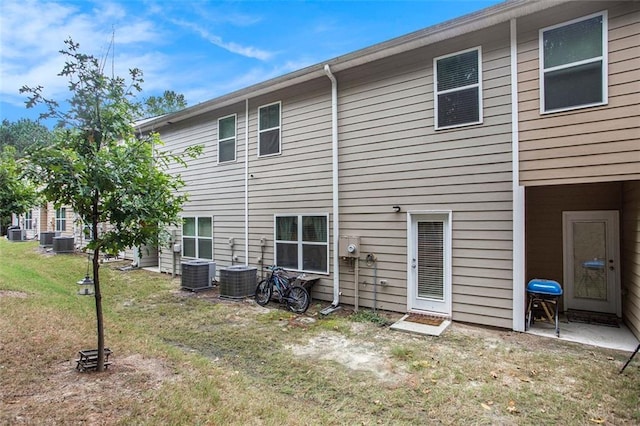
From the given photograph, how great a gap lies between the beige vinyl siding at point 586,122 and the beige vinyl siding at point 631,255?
61cm

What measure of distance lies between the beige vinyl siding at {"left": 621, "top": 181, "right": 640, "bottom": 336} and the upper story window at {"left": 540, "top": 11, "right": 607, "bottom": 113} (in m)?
1.43

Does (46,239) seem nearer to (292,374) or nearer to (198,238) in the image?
(198,238)

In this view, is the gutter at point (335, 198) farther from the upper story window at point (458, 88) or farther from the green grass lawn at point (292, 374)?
the upper story window at point (458, 88)

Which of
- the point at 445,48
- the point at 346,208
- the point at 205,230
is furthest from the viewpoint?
the point at 205,230

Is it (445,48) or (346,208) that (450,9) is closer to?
(445,48)

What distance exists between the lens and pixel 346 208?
6.96 metres

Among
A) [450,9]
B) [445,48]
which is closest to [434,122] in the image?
[445,48]

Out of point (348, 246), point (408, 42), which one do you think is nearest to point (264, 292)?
point (348, 246)

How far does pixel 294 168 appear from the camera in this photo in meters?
7.80

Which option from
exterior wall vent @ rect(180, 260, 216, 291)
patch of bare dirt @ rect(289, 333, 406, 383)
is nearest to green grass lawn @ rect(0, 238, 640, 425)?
patch of bare dirt @ rect(289, 333, 406, 383)

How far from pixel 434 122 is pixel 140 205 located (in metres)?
4.84

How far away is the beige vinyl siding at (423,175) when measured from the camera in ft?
17.6

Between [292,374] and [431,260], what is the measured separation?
3.30 metres

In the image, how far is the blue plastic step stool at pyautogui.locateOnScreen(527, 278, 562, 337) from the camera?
517 cm
